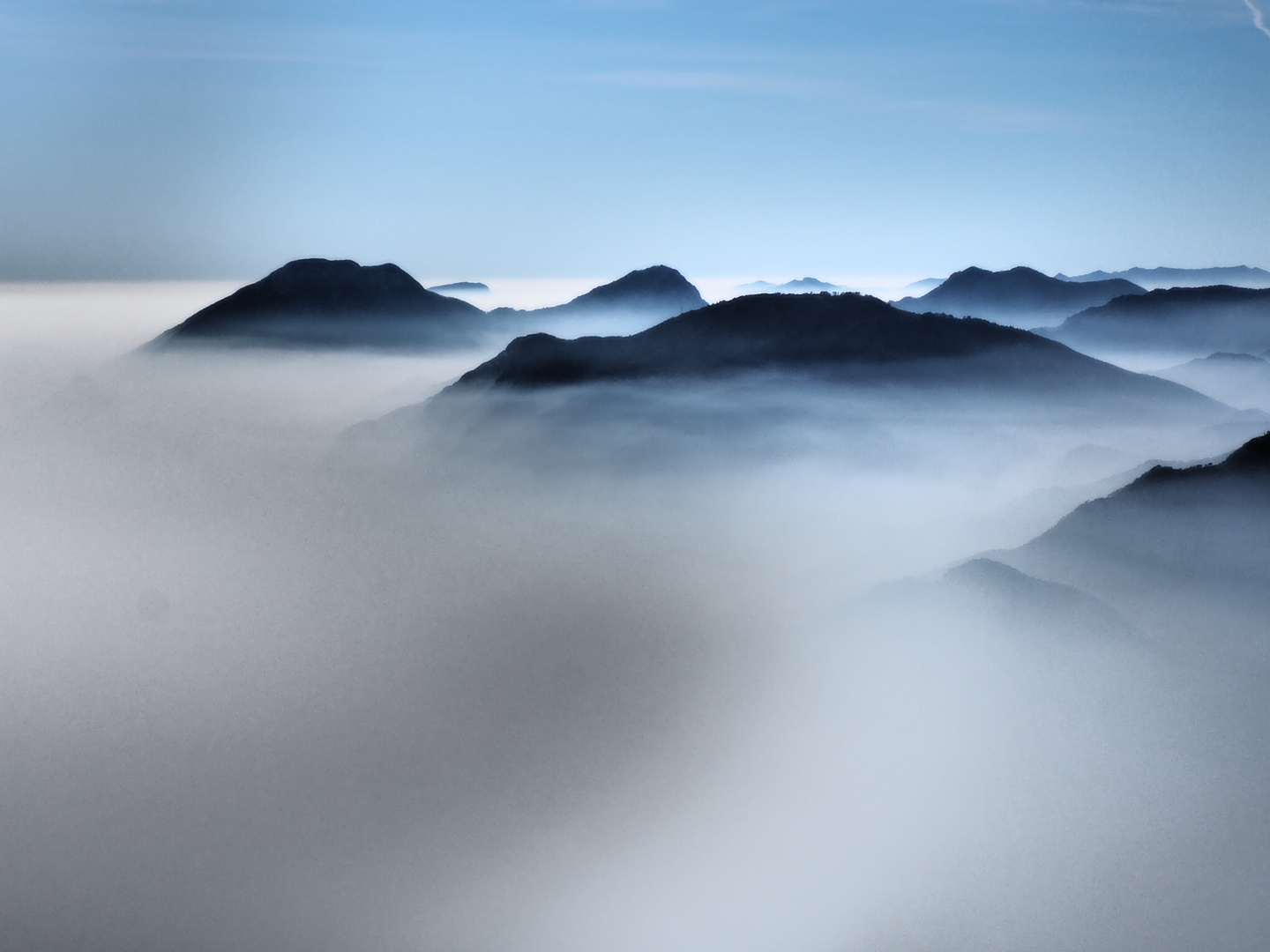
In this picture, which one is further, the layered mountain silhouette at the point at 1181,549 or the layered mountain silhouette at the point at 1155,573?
the layered mountain silhouette at the point at 1155,573

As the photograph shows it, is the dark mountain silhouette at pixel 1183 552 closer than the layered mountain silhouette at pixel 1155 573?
Yes

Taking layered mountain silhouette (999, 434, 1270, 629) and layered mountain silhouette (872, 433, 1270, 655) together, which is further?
layered mountain silhouette (872, 433, 1270, 655)

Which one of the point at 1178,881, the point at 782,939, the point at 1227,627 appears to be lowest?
the point at 782,939

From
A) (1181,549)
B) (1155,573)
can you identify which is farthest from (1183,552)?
(1155,573)

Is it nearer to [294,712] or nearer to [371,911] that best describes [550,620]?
[294,712]

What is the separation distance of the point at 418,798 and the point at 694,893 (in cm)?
3708

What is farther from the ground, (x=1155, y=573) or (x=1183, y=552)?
(x=1183, y=552)

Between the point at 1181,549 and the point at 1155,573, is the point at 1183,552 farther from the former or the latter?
the point at 1155,573

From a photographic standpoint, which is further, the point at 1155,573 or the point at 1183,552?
the point at 1155,573

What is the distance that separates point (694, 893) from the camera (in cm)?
7981

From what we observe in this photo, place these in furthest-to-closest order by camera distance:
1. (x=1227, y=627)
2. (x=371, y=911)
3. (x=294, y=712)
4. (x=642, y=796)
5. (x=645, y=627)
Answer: (x=645, y=627) < (x=294, y=712) < (x=642, y=796) < (x=1227, y=627) < (x=371, y=911)

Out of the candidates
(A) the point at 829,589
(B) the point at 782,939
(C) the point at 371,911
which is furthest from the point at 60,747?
(A) the point at 829,589

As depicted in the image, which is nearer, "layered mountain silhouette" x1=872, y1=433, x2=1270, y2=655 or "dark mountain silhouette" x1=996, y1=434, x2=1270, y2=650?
"dark mountain silhouette" x1=996, y1=434, x2=1270, y2=650

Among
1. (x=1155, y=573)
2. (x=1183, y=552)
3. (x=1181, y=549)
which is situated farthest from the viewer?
(x=1155, y=573)
